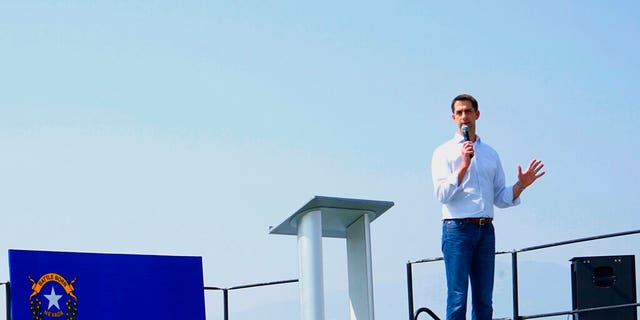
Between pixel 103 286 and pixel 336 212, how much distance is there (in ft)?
4.96

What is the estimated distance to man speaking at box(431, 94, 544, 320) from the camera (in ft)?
21.3

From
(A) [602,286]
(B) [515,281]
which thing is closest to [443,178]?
(B) [515,281]

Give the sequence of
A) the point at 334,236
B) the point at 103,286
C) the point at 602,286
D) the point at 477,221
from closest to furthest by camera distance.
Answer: the point at 334,236, the point at 103,286, the point at 477,221, the point at 602,286

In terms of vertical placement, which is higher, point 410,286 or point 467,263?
point 467,263

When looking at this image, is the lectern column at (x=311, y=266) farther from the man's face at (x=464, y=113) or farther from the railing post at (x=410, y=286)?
the railing post at (x=410, y=286)

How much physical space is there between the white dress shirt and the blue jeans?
0.09 m

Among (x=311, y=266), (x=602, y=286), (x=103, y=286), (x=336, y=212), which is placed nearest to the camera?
(x=311, y=266)

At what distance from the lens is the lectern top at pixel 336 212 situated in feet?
19.0

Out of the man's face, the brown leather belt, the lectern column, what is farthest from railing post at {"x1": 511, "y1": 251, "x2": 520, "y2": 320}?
the lectern column

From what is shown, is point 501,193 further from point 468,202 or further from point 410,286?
point 410,286

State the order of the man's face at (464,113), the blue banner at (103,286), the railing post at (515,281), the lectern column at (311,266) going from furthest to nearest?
the railing post at (515,281)
the man's face at (464,113)
the blue banner at (103,286)
the lectern column at (311,266)

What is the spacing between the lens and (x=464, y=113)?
21.7 ft

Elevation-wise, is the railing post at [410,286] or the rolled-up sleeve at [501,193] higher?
the rolled-up sleeve at [501,193]

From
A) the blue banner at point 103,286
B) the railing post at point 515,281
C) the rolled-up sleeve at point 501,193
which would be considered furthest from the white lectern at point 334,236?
the railing post at point 515,281
